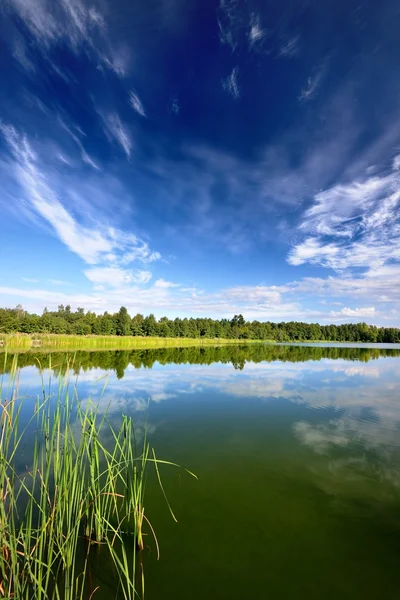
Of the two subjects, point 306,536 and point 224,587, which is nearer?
point 224,587

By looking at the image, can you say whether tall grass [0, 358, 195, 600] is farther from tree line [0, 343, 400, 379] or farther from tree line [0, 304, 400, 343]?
tree line [0, 304, 400, 343]

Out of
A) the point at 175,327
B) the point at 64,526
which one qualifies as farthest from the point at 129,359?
the point at 175,327

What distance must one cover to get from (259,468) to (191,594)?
299 centimetres

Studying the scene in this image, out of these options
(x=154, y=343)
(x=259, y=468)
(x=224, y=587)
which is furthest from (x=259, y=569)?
(x=154, y=343)

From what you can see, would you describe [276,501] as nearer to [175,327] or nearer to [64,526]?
[64,526]

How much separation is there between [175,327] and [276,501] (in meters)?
85.1

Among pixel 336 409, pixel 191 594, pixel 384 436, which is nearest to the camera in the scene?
pixel 191 594

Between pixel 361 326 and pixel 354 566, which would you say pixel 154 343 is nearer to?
pixel 354 566

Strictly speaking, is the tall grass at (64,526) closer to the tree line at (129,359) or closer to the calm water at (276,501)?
the calm water at (276,501)

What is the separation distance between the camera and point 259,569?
3.23m

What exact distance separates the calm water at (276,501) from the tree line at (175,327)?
20.6m

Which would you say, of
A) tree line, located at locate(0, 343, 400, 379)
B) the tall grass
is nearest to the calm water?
the tall grass

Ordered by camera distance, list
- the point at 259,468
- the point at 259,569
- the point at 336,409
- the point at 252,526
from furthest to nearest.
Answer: the point at 336,409 → the point at 259,468 → the point at 252,526 → the point at 259,569

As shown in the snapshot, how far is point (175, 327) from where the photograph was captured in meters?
89.0
